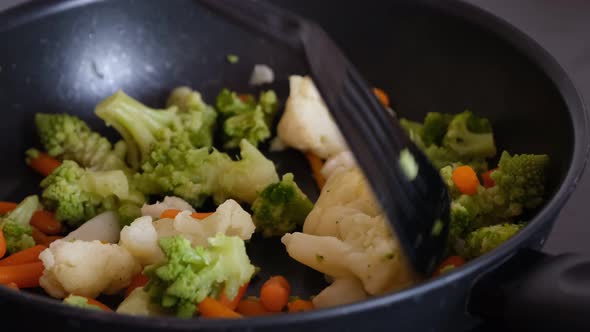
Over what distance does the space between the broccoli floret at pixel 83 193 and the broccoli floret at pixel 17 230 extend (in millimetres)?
62

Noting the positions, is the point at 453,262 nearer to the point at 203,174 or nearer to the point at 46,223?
the point at 203,174

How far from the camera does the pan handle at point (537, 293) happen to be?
3.80 feet

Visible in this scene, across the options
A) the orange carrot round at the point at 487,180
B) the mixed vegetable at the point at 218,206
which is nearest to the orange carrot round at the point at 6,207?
the mixed vegetable at the point at 218,206

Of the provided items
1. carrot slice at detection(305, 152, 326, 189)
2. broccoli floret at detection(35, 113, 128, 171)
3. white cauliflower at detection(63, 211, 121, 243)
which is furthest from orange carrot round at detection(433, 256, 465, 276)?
broccoli floret at detection(35, 113, 128, 171)

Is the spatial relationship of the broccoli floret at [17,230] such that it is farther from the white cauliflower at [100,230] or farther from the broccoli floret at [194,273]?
the broccoli floret at [194,273]

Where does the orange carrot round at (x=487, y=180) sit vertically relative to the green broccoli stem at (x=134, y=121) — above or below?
above

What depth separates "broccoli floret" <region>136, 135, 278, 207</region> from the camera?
5.94 feet

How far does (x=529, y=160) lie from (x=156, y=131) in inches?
32.0

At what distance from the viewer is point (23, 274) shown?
1588 mm

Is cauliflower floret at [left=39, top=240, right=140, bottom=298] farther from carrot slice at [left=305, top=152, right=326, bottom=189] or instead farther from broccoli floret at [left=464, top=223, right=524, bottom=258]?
broccoli floret at [left=464, top=223, right=524, bottom=258]

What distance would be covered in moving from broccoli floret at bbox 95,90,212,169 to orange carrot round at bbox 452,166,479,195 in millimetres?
596

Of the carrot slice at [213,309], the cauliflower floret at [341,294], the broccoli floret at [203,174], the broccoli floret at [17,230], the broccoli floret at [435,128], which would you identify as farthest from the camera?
the broccoli floret at [435,128]

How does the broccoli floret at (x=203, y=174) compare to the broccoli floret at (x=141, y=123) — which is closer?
the broccoli floret at (x=203, y=174)

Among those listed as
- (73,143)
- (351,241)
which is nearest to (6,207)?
(73,143)
